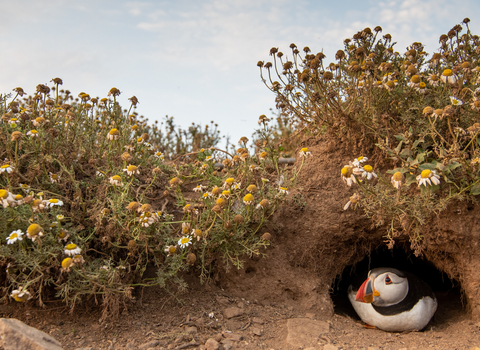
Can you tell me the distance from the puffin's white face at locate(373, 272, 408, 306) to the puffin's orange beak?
0.02 metres

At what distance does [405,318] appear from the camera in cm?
338

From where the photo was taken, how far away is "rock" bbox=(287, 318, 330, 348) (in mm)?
2834

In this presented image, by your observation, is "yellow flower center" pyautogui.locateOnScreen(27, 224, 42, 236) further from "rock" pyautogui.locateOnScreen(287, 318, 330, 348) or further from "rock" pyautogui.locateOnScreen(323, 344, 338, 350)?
"rock" pyautogui.locateOnScreen(323, 344, 338, 350)

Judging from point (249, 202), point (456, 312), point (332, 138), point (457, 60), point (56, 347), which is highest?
point (457, 60)

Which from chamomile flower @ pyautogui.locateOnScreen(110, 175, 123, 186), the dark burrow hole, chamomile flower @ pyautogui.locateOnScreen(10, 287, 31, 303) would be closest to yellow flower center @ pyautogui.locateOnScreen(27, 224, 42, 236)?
chamomile flower @ pyautogui.locateOnScreen(10, 287, 31, 303)

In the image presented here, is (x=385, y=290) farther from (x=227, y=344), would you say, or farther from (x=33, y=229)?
(x=33, y=229)

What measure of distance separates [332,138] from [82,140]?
2.49 meters

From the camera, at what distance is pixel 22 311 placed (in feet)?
9.42

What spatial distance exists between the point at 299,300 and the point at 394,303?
87 cm

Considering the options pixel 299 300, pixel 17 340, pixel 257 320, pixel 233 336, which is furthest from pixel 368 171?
pixel 17 340

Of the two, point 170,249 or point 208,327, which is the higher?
point 170,249

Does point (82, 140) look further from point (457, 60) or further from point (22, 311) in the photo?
point (457, 60)

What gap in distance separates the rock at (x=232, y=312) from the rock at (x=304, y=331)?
41 cm

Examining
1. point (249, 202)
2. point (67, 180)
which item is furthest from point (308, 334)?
point (67, 180)
